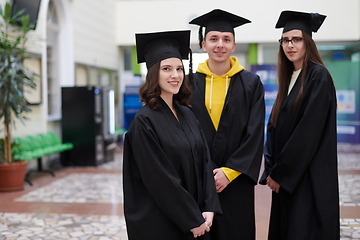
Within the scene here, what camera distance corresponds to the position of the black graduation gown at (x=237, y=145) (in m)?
2.44

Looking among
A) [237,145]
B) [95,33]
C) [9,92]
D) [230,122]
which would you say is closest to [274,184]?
[237,145]

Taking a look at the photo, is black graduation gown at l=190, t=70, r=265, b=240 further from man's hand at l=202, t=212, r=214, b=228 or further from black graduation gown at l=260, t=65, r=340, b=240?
man's hand at l=202, t=212, r=214, b=228

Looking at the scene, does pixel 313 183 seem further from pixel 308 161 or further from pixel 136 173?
pixel 136 173

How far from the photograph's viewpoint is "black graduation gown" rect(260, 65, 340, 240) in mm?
2461

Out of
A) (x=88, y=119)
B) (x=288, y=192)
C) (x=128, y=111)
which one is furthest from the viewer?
(x=128, y=111)

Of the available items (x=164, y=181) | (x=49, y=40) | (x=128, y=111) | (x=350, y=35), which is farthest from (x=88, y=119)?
(x=350, y=35)

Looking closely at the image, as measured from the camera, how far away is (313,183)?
248cm

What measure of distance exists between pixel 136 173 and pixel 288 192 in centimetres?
113

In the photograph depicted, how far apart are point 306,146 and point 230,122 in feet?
1.58

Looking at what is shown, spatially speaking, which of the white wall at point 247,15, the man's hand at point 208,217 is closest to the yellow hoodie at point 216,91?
the man's hand at point 208,217

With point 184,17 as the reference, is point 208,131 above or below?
below

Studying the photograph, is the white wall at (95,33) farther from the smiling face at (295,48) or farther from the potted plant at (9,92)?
the smiling face at (295,48)

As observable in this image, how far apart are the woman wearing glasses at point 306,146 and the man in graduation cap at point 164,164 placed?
2.16 feet

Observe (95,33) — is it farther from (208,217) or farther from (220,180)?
(208,217)
